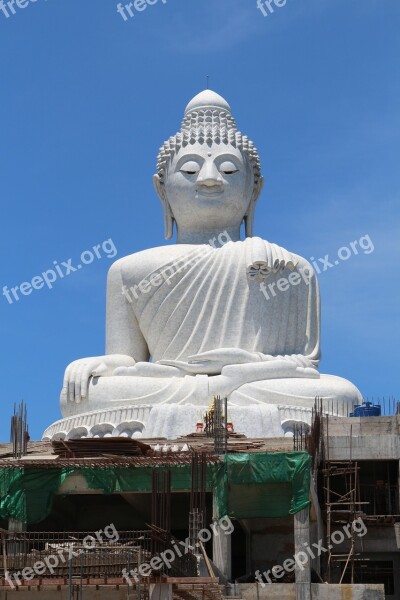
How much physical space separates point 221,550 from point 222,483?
1052 mm

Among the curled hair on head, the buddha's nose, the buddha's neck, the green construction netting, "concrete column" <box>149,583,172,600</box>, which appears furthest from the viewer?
the buddha's neck

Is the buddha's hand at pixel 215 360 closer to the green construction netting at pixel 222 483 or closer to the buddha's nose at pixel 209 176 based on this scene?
the buddha's nose at pixel 209 176

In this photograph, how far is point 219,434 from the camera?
78.3ft

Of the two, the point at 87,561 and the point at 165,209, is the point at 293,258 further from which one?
the point at 87,561

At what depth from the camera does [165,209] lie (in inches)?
1340

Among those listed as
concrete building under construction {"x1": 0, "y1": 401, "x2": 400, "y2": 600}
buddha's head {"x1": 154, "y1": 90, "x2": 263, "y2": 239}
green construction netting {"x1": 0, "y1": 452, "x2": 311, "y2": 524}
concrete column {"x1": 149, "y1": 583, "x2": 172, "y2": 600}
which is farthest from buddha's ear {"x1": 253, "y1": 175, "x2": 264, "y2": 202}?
concrete column {"x1": 149, "y1": 583, "x2": 172, "y2": 600}

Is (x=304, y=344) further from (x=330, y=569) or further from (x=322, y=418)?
(x=330, y=569)

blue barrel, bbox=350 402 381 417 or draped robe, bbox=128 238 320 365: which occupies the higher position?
Answer: draped robe, bbox=128 238 320 365

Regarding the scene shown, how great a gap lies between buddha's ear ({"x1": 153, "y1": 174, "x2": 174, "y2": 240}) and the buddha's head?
2 cm

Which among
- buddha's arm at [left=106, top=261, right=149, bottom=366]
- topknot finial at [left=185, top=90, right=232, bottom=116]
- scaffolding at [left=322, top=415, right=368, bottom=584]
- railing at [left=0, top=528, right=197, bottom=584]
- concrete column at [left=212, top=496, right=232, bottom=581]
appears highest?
topknot finial at [left=185, top=90, right=232, bottom=116]

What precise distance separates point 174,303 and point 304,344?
117 inches

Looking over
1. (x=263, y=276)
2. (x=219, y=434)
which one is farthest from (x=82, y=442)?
(x=263, y=276)

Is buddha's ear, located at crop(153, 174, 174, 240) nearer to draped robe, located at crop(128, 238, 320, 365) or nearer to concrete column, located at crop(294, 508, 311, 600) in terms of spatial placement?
draped robe, located at crop(128, 238, 320, 365)

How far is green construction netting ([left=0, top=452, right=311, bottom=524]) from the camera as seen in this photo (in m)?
22.8
